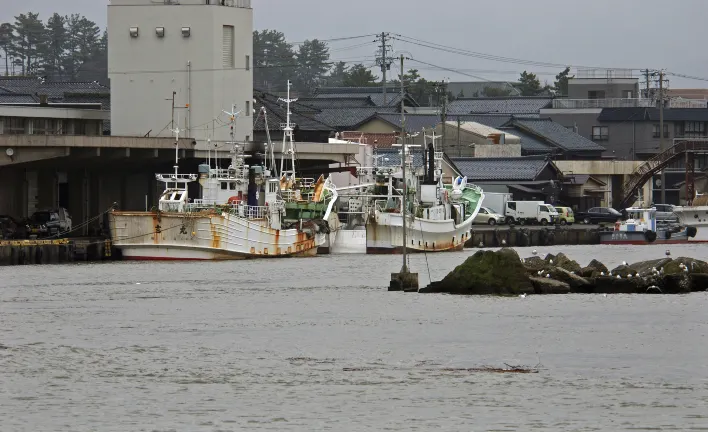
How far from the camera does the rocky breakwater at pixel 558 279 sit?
45562mm

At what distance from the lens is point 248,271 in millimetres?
58219

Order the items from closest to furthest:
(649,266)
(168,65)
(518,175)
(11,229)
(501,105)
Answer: (649,266), (11,229), (168,65), (518,175), (501,105)

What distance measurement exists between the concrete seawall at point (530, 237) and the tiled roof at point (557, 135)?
30688 mm

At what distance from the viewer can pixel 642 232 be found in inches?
3216

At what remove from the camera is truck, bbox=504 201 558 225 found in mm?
91875

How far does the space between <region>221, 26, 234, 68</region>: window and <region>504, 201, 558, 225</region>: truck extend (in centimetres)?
2187

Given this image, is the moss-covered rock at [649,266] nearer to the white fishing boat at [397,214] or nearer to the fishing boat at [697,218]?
the white fishing boat at [397,214]

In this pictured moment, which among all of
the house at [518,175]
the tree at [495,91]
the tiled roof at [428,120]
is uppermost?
the tree at [495,91]

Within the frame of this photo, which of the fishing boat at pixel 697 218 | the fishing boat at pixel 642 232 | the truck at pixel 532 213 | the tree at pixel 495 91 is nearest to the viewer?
the fishing boat at pixel 642 232

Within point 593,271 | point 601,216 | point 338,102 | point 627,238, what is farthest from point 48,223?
point 338,102

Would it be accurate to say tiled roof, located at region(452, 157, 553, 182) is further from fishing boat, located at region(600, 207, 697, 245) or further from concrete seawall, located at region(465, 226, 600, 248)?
fishing boat, located at region(600, 207, 697, 245)

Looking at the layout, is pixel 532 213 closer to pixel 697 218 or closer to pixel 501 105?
pixel 697 218

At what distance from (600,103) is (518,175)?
29626 millimetres

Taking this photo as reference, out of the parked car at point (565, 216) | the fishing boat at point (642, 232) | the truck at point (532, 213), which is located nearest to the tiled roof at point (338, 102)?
the truck at point (532, 213)
